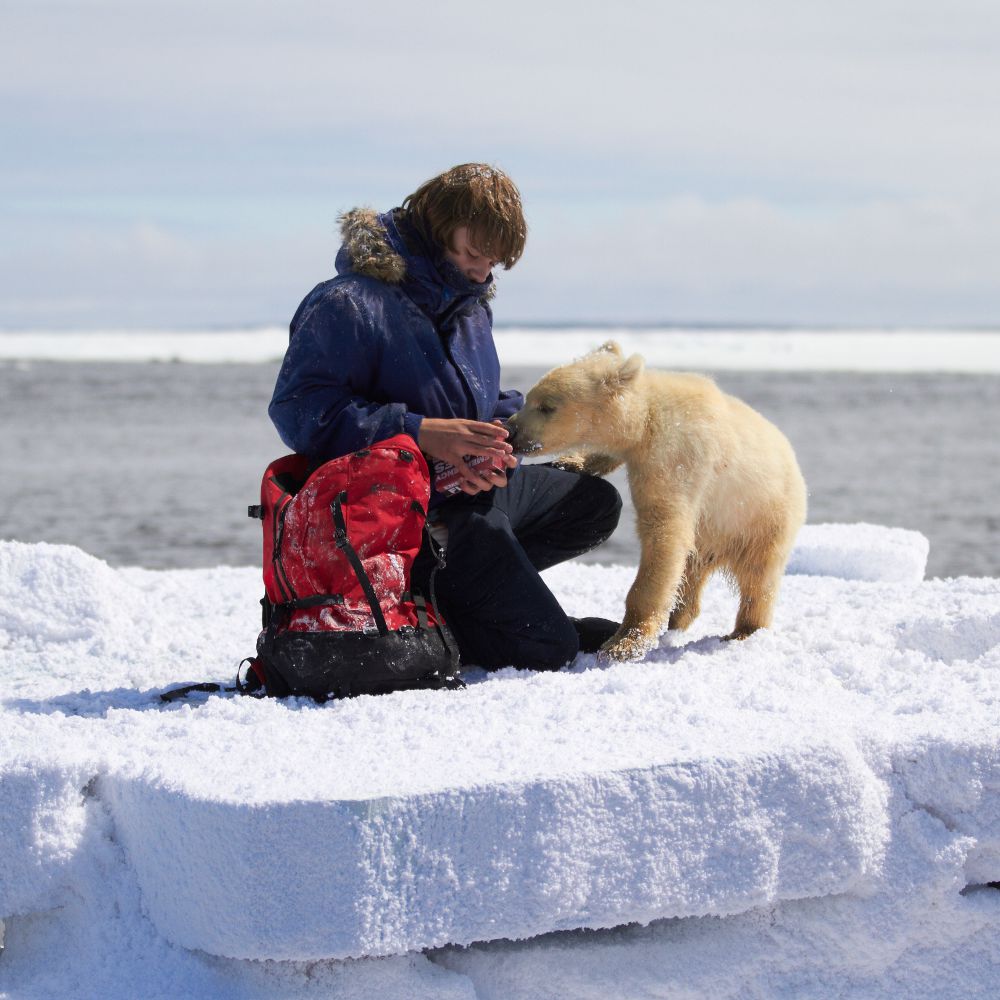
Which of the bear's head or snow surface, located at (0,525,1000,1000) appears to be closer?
snow surface, located at (0,525,1000,1000)

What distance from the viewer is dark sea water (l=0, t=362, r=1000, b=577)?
34.2 ft

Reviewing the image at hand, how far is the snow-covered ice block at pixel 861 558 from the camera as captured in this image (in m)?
5.32

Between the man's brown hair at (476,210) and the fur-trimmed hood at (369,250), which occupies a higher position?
the man's brown hair at (476,210)

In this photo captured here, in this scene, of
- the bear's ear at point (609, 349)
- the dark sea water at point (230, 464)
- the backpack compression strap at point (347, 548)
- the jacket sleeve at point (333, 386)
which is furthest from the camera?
the dark sea water at point (230, 464)

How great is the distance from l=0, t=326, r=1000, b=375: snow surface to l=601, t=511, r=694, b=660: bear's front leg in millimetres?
31345

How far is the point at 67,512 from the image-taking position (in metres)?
11.4

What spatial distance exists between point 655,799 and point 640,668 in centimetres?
98

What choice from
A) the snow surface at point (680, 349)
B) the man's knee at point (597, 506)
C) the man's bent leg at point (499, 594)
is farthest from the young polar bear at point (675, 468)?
the snow surface at point (680, 349)

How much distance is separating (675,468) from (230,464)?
11.2 metres

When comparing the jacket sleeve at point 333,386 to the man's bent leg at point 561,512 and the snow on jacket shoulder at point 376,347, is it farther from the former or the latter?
the man's bent leg at point 561,512

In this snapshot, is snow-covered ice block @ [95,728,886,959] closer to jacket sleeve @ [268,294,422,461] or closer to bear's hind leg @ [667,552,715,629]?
jacket sleeve @ [268,294,422,461]

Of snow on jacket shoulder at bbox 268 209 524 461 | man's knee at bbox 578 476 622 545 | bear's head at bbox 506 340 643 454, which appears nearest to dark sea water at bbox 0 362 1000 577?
man's knee at bbox 578 476 622 545

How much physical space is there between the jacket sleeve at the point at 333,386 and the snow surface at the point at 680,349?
31.8m

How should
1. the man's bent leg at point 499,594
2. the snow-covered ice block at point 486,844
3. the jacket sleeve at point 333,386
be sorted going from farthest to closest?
the man's bent leg at point 499,594, the jacket sleeve at point 333,386, the snow-covered ice block at point 486,844
